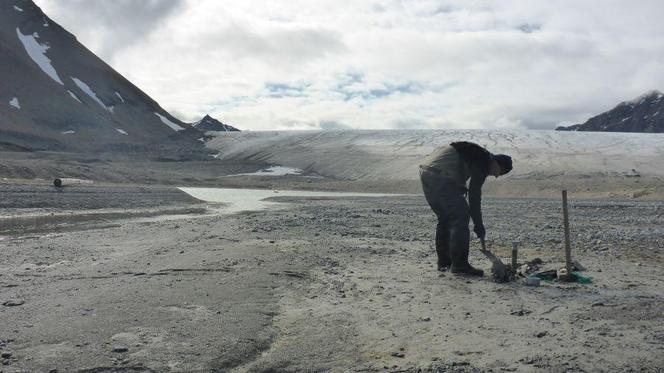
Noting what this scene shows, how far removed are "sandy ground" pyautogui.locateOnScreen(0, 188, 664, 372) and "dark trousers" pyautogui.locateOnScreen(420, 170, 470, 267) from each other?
35 cm

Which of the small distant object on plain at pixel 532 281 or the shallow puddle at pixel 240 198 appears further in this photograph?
the shallow puddle at pixel 240 198

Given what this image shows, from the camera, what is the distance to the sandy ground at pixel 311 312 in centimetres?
466

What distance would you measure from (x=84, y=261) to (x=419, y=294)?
5922 mm

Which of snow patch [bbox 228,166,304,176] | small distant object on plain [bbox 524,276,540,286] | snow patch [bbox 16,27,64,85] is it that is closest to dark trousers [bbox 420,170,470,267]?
small distant object on plain [bbox 524,276,540,286]

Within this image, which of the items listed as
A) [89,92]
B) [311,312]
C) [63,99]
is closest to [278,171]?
[63,99]

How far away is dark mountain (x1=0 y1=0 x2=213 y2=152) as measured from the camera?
314 ft

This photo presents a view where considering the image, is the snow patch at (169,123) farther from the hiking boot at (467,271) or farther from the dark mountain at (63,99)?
the hiking boot at (467,271)

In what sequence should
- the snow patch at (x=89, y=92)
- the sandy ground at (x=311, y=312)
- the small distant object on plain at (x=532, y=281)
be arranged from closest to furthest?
the sandy ground at (x=311, y=312), the small distant object on plain at (x=532, y=281), the snow patch at (x=89, y=92)

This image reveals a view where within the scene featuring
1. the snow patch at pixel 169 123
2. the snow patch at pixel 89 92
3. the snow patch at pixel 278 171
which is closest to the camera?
the snow patch at pixel 278 171

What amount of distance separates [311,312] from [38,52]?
434 feet

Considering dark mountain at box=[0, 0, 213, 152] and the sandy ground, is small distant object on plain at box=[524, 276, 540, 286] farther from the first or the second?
dark mountain at box=[0, 0, 213, 152]

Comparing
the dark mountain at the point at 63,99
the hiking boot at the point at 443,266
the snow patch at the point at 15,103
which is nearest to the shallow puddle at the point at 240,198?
the hiking boot at the point at 443,266

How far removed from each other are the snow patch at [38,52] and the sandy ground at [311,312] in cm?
11684

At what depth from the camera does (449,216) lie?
8.59 m
